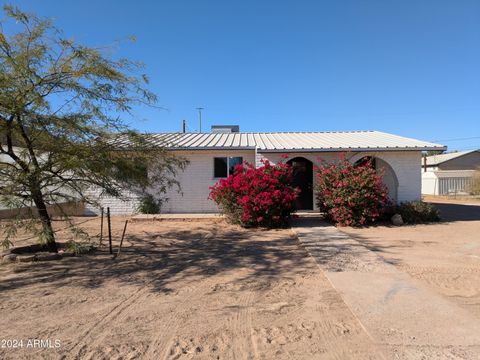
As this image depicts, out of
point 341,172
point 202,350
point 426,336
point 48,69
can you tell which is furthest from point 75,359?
point 341,172

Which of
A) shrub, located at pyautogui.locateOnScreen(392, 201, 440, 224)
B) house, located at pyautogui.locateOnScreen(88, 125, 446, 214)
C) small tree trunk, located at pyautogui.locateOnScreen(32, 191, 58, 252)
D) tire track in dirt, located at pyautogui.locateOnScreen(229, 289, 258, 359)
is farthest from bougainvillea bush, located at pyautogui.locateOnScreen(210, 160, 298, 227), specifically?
tire track in dirt, located at pyautogui.locateOnScreen(229, 289, 258, 359)

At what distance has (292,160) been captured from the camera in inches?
613

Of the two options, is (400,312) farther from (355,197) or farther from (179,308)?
(355,197)

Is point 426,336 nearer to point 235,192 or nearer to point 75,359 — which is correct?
point 75,359

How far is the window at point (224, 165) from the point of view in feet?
50.6

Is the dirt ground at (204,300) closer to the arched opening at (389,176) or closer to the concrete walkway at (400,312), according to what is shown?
the concrete walkway at (400,312)

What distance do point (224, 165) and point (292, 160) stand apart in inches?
118

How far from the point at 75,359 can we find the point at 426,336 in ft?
11.9

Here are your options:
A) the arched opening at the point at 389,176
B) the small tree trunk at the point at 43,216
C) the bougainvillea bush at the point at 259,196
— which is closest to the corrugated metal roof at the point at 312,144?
the arched opening at the point at 389,176

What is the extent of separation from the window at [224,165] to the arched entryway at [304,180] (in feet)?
7.61

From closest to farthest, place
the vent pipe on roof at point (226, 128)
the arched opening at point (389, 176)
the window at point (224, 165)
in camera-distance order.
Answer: the arched opening at point (389, 176)
the window at point (224, 165)
the vent pipe on roof at point (226, 128)

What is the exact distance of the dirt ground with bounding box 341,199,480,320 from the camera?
5453mm

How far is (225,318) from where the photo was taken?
14.5ft

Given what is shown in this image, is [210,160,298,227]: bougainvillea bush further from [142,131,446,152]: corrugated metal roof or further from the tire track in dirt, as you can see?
the tire track in dirt
